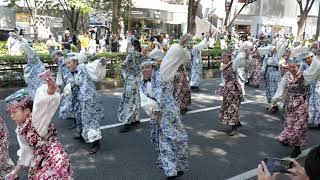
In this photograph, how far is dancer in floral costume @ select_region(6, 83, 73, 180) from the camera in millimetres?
3740

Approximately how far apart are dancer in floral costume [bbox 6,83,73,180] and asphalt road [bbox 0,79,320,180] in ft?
6.47

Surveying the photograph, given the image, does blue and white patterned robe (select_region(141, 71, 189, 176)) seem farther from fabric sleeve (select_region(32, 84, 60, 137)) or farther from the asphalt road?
fabric sleeve (select_region(32, 84, 60, 137))

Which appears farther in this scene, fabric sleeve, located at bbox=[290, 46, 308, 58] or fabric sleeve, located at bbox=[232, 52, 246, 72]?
fabric sleeve, located at bbox=[290, 46, 308, 58]

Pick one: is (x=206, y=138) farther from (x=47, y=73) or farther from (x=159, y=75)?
(x=47, y=73)

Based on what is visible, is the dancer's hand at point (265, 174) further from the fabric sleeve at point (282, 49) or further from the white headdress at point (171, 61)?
the fabric sleeve at point (282, 49)

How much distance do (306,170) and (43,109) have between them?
2.41 m

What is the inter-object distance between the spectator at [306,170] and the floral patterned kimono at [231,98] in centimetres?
601

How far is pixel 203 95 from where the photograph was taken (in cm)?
1242

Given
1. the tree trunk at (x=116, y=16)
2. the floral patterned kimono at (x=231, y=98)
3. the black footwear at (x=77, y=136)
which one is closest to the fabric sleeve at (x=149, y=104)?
the black footwear at (x=77, y=136)

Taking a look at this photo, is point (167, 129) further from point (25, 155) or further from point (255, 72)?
point (255, 72)

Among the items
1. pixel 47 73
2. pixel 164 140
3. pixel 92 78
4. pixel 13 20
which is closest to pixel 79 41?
pixel 13 20

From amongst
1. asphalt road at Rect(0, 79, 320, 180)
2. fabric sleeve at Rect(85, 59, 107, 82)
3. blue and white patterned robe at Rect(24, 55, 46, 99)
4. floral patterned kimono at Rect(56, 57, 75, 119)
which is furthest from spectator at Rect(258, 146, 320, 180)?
blue and white patterned robe at Rect(24, 55, 46, 99)

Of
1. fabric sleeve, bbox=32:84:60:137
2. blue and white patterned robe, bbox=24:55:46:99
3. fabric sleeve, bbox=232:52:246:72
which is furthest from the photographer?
blue and white patterned robe, bbox=24:55:46:99

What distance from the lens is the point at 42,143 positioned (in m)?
3.85
